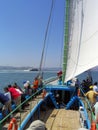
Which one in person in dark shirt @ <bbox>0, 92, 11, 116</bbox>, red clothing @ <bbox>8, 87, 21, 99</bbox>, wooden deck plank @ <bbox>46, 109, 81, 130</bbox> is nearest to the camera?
person in dark shirt @ <bbox>0, 92, 11, 116</bbox>

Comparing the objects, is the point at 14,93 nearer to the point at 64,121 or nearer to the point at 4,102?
the point at 4,102

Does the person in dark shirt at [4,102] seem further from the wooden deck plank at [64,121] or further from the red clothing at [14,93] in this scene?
the wooden deck plank at [64,121]

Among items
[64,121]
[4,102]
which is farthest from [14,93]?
[64,121]

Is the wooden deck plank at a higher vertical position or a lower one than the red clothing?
lower

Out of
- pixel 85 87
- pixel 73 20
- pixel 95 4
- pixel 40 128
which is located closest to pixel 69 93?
pixel 85 87

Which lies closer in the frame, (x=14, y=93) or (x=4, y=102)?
(x=4, y=102)

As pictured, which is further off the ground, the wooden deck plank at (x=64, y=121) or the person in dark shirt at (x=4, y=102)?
the person in dark shirt at (x=4, y=102)

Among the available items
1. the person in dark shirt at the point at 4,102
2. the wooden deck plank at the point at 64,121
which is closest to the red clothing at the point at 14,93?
the person in dark shirt at the point at 4,102

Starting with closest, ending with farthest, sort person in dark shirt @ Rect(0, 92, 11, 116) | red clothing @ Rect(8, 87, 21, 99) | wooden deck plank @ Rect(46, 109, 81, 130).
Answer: person in dark shirt @ Rect(0, 92, 11, 116), wooden deck plank @ Rect(46, 109, 81, 130), red clothing @ Rect(8, 87, 21, 99)

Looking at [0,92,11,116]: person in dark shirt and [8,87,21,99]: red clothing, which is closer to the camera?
[0,92,11,116]: person in dark shirt

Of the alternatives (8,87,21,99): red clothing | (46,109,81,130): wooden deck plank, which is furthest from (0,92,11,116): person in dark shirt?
(46,109,81,130): wooden deck plank

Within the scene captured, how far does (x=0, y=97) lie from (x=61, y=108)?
18.7 feet

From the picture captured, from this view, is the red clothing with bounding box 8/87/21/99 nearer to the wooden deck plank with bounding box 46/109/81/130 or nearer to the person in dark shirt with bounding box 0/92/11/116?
the person in dark shirt with bounding box 0/92/11/116

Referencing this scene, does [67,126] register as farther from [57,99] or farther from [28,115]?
[57,99]
